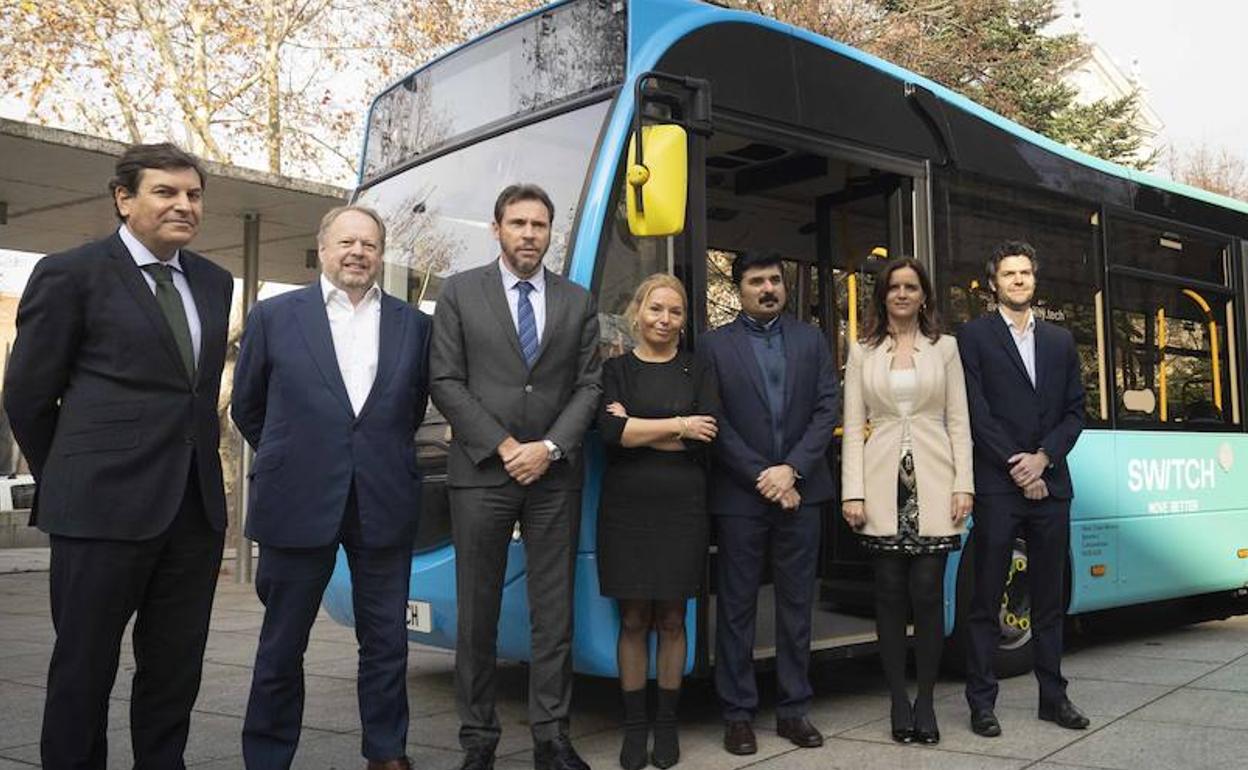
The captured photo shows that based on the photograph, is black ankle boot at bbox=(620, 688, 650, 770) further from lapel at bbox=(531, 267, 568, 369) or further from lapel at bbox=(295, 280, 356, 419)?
lapel at bbox=(295, 280, 356, 419)

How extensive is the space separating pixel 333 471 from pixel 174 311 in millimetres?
784

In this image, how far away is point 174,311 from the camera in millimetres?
3799

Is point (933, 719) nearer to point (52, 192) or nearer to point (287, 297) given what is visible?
point (287, 297)

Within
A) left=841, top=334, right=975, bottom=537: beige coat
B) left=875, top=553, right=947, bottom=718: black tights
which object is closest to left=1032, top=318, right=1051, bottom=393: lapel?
left=841, top=334, right=975, bottom=537: beige coat

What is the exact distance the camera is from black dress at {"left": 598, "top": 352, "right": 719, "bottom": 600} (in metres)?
4.66

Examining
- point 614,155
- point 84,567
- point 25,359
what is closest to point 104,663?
point 84,567

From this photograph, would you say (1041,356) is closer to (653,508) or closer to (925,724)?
(925,724)

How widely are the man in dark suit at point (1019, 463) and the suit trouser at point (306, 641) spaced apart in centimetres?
246

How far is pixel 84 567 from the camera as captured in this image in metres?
3.58

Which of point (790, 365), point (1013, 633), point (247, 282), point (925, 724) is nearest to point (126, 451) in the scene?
point (790, 365)

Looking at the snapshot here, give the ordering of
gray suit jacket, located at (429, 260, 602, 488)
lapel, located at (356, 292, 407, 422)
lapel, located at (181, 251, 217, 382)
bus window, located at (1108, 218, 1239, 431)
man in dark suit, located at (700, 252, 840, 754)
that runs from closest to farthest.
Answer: lapel, located at (181, 251, 217, 382)
lapel, located at (356, 292, 407, 422)
gray suit jacket, located at (429, 260, 602, 488)
man in dark suit, located at (700, 252, 840, 754)
bus window, located at (1108, 218, 1239, 431)

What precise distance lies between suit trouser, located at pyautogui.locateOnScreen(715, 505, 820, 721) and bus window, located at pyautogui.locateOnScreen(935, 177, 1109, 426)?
1880mm

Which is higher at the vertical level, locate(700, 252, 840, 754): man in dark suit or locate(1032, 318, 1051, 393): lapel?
locate(1032, 318, 1051, 393): lapel

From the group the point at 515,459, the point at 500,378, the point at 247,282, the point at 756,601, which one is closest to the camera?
the point at 515,459
